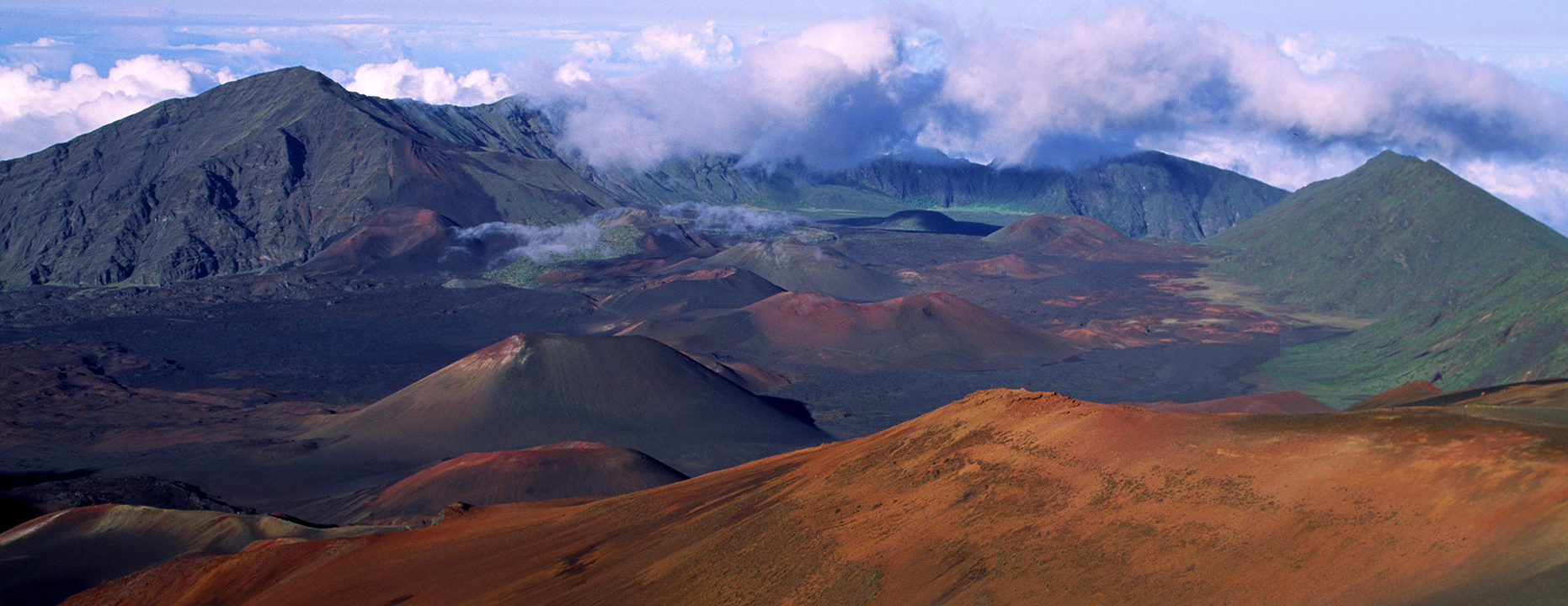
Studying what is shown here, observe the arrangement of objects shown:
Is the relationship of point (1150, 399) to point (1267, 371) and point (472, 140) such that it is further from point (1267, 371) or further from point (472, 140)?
point (472, 140)

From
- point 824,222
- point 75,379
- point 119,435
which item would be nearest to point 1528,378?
point 119,435

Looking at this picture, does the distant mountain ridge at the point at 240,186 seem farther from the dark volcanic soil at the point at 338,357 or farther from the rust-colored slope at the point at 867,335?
the rust-colored slope at the point at 867,335

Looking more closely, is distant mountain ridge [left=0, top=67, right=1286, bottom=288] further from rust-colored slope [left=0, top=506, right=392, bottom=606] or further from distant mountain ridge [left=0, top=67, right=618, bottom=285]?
rust-colored slope [left=0, top=506, right=392, bottom=606]

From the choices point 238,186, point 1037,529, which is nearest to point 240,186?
point 238,186

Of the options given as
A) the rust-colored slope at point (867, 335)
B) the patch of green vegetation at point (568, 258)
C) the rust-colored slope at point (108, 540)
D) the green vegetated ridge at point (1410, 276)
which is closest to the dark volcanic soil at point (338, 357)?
the rust-colored slope at point (867, 335)

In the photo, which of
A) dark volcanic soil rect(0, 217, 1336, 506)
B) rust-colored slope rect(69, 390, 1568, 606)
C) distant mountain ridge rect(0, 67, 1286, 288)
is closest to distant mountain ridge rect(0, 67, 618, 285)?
distant mountain ridge rect(0, 67, 1286, 288)

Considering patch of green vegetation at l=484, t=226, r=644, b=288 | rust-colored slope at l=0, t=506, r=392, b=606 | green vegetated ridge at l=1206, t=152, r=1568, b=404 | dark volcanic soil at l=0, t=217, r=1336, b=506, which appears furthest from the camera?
patch of green vegetation at l=484, t=226, r=644, b=288
